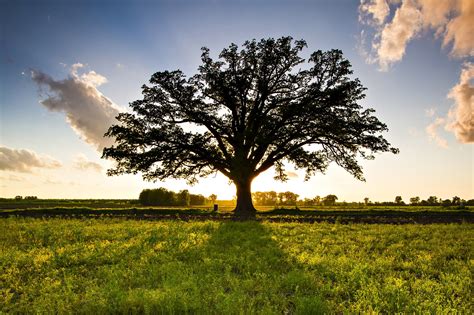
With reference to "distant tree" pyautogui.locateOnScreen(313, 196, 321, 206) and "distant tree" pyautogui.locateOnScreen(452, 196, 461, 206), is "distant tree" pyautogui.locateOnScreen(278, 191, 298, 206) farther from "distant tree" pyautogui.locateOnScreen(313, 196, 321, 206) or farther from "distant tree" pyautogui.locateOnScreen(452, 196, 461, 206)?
"distant tree" pyautogui.locateOnScreen(452, 196, 461, 206)

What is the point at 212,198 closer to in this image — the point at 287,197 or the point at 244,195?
the point at 287,197

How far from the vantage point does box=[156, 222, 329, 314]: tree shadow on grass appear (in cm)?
479

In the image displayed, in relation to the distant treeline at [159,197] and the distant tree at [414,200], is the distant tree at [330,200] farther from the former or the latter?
the distant treeline at [159,197]

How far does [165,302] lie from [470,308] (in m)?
4.90

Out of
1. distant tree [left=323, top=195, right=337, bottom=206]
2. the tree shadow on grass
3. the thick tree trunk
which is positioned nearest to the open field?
the thick tree trunk

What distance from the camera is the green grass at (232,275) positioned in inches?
195

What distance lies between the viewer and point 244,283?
5930mm

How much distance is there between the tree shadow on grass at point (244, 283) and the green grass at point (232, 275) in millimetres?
21

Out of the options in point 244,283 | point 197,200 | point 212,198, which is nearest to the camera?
point 244,283

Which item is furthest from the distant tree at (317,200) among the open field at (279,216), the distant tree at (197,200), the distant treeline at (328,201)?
the open field at (279,216)

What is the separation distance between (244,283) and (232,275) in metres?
0.80

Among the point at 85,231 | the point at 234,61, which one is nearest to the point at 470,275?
the point at 85,231

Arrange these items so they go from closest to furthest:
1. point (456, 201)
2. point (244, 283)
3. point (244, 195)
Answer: point (244, 283) < point (244, 195) < point (456, 201)

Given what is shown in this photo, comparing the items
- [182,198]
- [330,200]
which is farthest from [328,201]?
[182,198]
